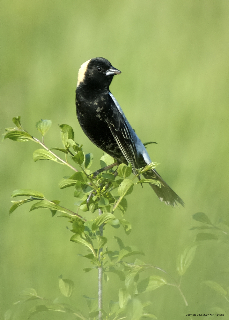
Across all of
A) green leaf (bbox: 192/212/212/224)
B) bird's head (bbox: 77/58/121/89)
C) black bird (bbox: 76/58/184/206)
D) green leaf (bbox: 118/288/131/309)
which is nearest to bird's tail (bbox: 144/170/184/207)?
black bird (bbox: 76/58/184/206)

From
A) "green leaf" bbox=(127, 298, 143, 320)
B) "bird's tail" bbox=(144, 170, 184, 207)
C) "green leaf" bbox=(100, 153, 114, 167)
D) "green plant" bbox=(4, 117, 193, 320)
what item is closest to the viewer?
"green leaf" bbox=(127, 298, 143, 320)

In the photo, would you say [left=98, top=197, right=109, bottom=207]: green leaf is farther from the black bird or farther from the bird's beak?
the bird's beak

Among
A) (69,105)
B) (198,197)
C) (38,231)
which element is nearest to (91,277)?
(38,231)

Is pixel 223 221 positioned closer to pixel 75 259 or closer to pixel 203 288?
pixel 203 288

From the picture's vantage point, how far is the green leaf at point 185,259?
2.59 ft

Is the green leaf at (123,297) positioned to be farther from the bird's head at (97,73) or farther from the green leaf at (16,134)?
the bird's head at (97,73)

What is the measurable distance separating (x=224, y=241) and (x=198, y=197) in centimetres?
41

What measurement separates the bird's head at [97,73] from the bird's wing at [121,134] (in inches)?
3.5

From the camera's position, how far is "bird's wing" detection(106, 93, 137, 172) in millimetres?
1444

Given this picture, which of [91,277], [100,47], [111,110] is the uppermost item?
[100,47]

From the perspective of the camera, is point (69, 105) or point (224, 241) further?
point (69, 105)

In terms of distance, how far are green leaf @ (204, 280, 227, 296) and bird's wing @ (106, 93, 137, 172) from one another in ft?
2.33

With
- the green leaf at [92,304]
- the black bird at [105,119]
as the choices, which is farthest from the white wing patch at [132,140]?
the green leaf at [92,304]

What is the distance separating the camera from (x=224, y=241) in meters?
0.80
